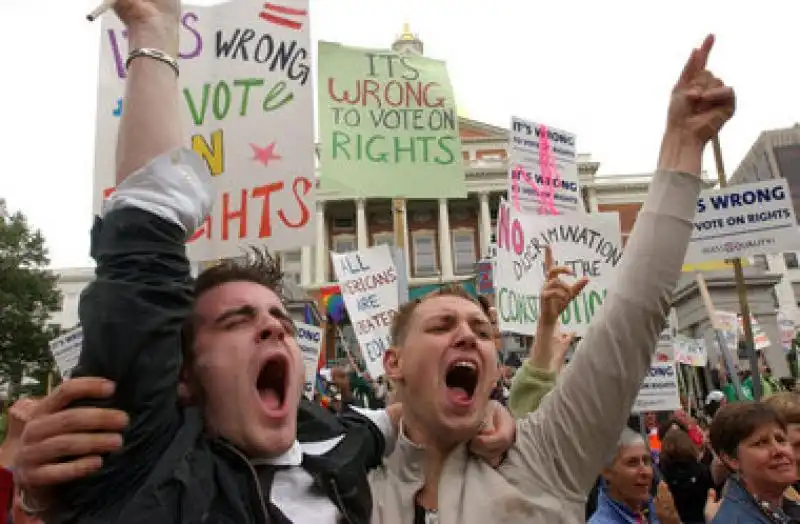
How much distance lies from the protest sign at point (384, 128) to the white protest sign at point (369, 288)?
83.0 inches

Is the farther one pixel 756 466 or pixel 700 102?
pixel 756 466

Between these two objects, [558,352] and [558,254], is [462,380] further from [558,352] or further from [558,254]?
[558,254]

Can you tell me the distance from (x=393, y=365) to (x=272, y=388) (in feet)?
2.26

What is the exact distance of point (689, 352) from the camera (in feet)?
38.2

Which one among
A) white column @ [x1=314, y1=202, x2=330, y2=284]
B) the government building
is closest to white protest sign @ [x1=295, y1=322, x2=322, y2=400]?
white column @ [x1=314, y1=202, x2=330, y2=284]

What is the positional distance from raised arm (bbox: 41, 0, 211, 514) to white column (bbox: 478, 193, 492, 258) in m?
Result: 34.7

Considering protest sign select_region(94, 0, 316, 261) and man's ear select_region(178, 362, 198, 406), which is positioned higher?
protest sign select_region(94, 0, 316, 261)

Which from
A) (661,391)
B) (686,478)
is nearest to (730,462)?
(686,478)

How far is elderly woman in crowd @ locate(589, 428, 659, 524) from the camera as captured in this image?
3207mm

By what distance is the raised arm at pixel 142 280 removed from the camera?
103 centimetres

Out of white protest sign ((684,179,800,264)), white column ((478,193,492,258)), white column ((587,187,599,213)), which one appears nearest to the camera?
white protest sign ((684,179,800,264))

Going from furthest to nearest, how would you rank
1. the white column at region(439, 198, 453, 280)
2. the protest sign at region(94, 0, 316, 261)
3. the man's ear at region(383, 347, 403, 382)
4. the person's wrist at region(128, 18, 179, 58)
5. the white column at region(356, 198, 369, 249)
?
1. the white column at region(439, 198, 453, 280)
2. the white column at region(356, 198, 369, 249)
3. the protest sign at region(94, 0, 316, 261)
4. the man's ear at region(383, 347, 403, 382)
5. the person's wrist at region(128, 18, 179, 58)

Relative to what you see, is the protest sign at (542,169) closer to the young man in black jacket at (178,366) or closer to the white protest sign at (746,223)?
the white protest sign at (746,223)

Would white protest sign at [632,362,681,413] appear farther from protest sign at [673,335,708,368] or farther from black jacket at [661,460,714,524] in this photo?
protest sign at [673,335,708,368]
